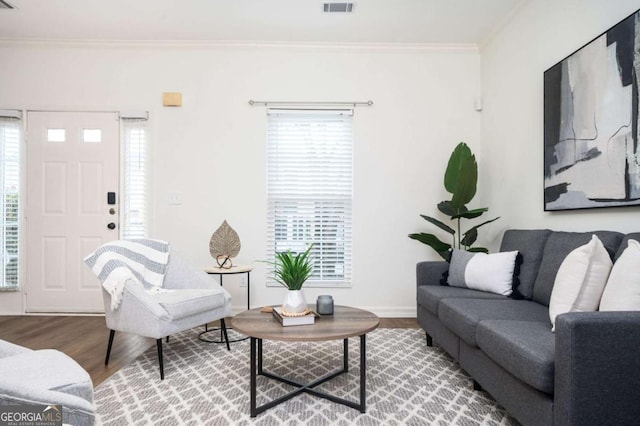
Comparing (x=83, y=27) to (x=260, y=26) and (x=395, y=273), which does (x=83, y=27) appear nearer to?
(x=260, y=26)

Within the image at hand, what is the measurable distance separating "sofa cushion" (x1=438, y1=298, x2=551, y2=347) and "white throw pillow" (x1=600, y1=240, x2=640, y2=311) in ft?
1.35

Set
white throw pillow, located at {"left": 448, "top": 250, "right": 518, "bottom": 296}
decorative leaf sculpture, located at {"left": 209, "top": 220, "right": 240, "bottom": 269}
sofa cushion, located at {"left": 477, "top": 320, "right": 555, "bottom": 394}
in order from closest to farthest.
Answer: sofa cushion, located at {"left": 477, "top": 320, "right": 555, "bottom": 394} < white throw pillow, located at {"left": 448, "top": 250, "right": 518, "bottom": 296} < decorative leaf sculpture, located at {"left": 209, "top": 220, "right": 240, "bottom": 269}

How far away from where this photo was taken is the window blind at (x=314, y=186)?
3.98m

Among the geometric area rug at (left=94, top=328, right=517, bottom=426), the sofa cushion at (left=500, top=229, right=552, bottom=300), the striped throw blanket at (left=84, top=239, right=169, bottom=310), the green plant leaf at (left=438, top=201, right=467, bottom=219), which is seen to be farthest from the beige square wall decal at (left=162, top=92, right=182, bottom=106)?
the sofa cushion at (left=500, top=229, right=552, bottom=300)

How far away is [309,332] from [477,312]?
95 cm

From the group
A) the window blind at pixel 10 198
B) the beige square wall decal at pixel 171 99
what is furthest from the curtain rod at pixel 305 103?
the window blind at pixel 10 198

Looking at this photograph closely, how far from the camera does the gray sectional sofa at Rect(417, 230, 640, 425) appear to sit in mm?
1298

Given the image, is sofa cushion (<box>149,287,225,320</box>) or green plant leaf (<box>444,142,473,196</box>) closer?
sofa cushion (<box>149,287,225,320</box>)

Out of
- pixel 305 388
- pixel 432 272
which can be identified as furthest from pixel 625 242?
pixel 305 388

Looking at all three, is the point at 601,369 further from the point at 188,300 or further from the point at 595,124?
the point at 188,300

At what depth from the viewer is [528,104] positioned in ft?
10.4

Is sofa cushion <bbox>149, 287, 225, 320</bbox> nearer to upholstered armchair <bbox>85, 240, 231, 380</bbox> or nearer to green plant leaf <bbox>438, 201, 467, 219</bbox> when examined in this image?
upholstered armchair <bbox>85, 240, 231, 380</bbox>

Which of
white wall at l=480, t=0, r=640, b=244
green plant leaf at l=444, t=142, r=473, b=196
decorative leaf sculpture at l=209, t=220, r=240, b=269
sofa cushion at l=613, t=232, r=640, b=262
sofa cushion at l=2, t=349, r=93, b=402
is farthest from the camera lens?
green plant leaf at l=444, t=142, r=473, b=196

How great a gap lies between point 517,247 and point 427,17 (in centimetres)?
216
